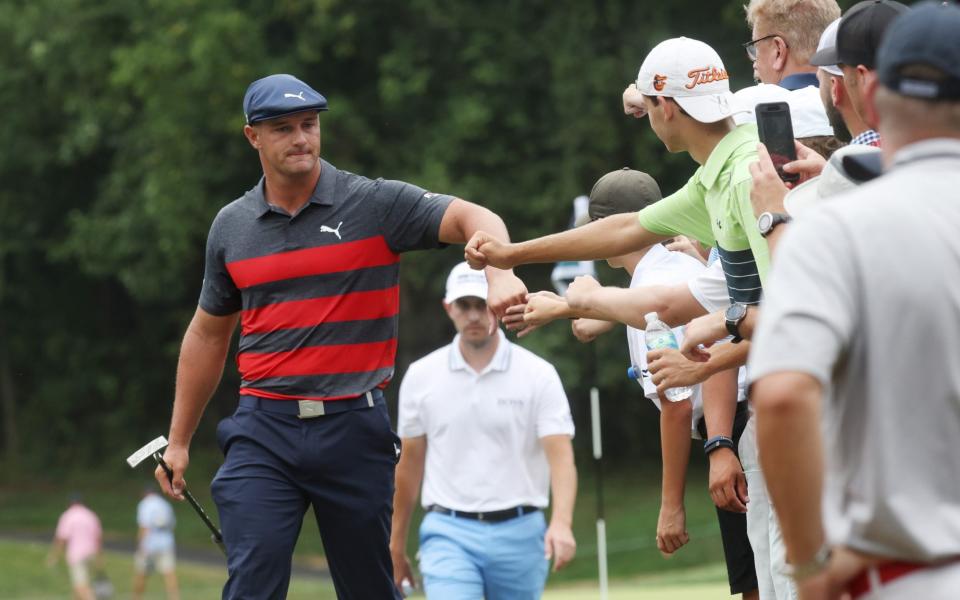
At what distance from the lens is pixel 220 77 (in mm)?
27016

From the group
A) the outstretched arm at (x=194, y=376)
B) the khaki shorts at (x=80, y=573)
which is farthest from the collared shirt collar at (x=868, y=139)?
the khaki shorts at (x=80, y=573)

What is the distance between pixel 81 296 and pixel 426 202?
3615 centimetres

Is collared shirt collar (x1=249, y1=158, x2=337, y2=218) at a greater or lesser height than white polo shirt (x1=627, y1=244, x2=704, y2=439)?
greater

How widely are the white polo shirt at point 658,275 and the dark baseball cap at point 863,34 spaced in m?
2.10

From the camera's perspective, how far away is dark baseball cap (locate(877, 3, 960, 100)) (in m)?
3.11

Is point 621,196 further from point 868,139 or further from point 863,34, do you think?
point 863,34

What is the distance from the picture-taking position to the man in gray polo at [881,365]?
118 inches

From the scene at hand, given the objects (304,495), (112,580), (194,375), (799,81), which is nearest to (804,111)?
(799,81)

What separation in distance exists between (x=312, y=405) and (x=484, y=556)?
222 centimetres

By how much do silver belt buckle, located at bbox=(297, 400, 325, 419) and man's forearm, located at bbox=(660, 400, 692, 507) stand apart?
4.53 feet

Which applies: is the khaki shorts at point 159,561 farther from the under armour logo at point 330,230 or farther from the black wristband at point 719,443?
the black wristband at point 719,443

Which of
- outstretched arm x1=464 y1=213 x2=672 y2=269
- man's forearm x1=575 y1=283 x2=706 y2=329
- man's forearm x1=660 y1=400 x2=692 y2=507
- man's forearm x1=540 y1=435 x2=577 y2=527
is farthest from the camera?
man's forearm x1=540 y1=435 x2=577 y2=527

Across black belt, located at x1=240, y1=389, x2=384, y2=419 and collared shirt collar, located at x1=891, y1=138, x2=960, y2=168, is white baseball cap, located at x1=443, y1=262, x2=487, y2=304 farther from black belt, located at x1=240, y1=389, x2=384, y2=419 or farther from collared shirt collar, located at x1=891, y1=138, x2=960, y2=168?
collared shirt collar, located at x1=891, y1=138, x2=960, y2=168

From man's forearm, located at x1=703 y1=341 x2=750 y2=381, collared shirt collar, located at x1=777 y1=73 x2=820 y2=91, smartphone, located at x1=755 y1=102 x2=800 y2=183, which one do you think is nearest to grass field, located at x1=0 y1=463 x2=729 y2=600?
collared shirt collar, located at x1=777 y1=73 x2=820 y2=91
